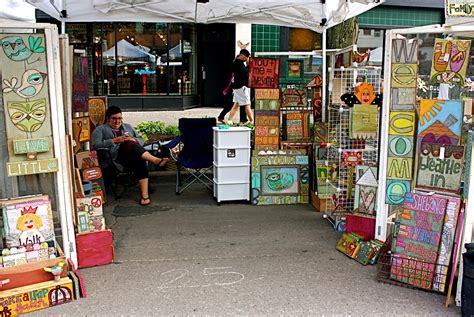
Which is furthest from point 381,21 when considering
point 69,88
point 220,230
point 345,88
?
point 69,88

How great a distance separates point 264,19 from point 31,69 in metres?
4.27

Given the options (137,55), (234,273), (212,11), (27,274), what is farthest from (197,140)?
(137,55)

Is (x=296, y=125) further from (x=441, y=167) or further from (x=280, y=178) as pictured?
(x=441, y=167)

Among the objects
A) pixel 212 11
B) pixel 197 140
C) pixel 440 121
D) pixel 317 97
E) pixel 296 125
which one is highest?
pixel 212 11

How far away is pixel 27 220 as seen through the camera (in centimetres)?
388

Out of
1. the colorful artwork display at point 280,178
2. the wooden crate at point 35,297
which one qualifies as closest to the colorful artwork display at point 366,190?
the colorful artwork display at point 280,178

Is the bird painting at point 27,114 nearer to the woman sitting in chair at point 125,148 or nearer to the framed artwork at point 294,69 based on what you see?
the woman sitting in chair at point 125,148

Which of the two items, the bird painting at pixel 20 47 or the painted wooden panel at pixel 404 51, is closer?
the bird painting at pixel 20 47

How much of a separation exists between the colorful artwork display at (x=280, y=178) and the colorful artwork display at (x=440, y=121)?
2.35 metres

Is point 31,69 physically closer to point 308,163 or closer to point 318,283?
point 318,283

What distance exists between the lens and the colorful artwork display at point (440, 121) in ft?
13.1

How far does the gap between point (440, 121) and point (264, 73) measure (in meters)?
2.76

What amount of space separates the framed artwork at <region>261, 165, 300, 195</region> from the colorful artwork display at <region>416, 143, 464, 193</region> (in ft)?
8.03

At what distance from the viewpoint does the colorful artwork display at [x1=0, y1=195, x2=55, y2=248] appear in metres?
3.81
